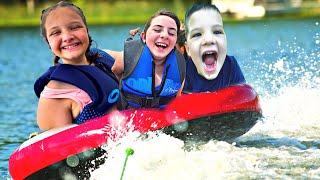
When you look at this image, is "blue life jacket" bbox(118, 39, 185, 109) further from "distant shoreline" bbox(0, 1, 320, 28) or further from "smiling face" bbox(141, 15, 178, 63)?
"distant shoreline" bbox(0, 1, 320, 28)

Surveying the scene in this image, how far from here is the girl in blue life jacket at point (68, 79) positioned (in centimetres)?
570

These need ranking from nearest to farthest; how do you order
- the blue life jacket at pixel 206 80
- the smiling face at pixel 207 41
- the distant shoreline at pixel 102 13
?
the smiling face at pixel 207 41
the blue life jacket at pixel 206 80
the distant shoreline at pixel 102 13

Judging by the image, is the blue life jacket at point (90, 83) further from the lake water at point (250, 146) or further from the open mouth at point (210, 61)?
the open mouth at point (210, 61)

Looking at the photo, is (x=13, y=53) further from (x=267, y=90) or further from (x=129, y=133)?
(x=129, y=133)

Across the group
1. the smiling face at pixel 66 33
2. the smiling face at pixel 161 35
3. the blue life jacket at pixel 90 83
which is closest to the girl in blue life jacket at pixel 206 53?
the smiling face at pixel 161 35

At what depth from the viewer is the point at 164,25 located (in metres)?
6.07

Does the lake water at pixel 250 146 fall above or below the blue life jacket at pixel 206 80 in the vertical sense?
below

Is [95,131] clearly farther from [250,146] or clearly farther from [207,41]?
[250,146]

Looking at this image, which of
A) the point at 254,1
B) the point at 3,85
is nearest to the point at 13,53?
the point at 3,85

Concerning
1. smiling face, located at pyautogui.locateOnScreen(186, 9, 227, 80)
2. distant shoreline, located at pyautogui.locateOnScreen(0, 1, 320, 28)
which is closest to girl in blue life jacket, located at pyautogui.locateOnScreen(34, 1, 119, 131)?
smiling face, located at pyautogui.locateOnScreen(186, 9, 227, 80)

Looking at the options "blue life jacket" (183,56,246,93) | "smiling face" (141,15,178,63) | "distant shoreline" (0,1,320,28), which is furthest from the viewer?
"distant shoreline" (0,1,320,28)

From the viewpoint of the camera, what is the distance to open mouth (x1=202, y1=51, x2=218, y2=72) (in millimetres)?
6711

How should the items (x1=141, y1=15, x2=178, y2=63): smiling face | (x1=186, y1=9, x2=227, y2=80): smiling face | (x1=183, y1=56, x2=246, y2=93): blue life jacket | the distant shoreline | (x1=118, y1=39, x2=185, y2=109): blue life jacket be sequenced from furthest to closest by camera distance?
1. the distant shoreline
2. (x1=183, y1=56, x2=246, y2=93): blue life jacket
3. (x1=186, y1=9, x2=227, y2=80): smiling face
4. (x1=118, y1=39, x2=185, y2=109): blue life jacket
5. (x1=141, y1=15, x2=178, y2=63): smiling face

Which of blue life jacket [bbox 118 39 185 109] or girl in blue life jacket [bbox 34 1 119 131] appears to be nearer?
girl in blue life jacket [bbox 34 1 119 131]
